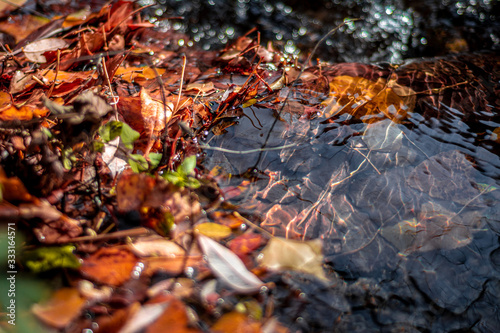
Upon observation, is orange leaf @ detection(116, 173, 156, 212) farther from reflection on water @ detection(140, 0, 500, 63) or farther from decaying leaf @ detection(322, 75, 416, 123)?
reflection on water @ detection(140, 0, 500, 63)

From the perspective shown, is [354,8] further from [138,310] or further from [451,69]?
[138,310]

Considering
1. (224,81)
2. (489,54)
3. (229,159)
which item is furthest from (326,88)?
(489,54)

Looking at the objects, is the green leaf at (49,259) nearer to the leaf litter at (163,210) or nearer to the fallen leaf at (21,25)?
the leaf litter at (163,210)

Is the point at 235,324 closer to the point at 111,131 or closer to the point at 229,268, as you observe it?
the point at 229,268

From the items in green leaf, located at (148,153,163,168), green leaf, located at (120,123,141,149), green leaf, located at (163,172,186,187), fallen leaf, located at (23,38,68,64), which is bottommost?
green leaf, located at (163,172,186,187)

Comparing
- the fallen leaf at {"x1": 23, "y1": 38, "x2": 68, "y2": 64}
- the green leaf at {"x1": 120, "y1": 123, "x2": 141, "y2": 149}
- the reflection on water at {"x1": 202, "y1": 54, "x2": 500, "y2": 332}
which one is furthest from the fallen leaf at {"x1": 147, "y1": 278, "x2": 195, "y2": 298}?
the fallen leaf at {"x1": 23, "y1": 38, "x2": 68, "y2": 64}

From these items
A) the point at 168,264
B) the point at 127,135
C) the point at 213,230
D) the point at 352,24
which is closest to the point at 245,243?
the point at 213,230
